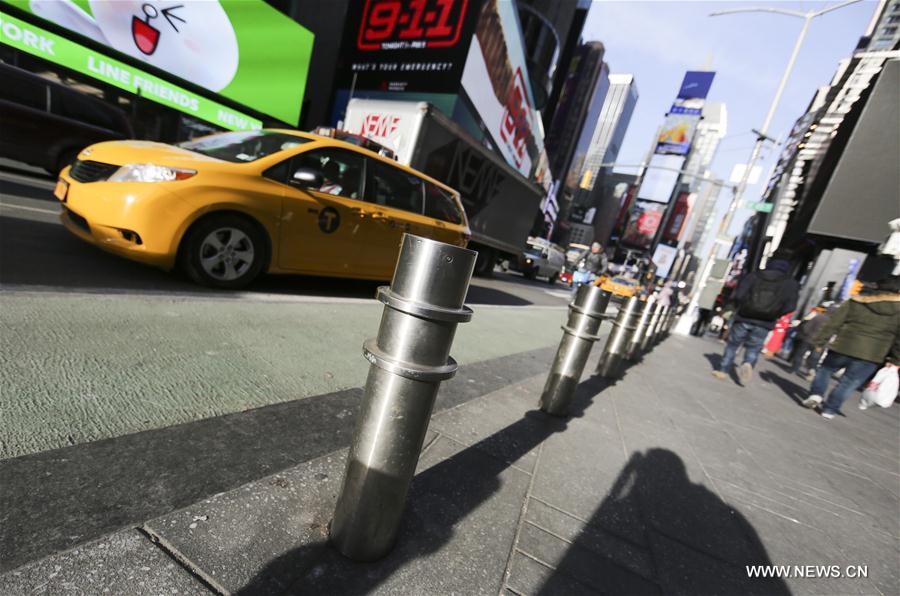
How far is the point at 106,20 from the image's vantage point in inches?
384

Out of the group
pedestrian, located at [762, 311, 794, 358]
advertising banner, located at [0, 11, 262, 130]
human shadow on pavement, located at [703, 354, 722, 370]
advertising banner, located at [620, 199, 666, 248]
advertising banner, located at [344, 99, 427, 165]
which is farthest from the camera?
advertising banner, located at [620, 199, 666, 248]

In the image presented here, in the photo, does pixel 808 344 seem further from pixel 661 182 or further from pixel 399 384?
pixel 661 182

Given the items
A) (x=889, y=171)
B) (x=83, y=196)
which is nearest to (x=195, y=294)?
(x=83, y=196)

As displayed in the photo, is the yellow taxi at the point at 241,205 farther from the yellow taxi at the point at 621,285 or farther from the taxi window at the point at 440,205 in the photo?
the yellow taxi at the point at 621,285

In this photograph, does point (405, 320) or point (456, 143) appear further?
point (456, 143)

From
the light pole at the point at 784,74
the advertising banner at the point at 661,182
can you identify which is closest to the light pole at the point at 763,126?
the light pole at the point at 784,74

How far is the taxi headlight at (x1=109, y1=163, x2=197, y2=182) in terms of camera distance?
328 cm

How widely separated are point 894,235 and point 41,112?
57.3 ft

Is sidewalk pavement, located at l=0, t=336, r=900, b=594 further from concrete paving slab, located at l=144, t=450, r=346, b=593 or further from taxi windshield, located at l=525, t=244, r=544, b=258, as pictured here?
taxi windshield, located at l=525, t=244, r=544, b=258

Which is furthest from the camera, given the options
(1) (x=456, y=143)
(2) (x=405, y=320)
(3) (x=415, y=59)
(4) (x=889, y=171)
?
(3) (x=415, y=59)

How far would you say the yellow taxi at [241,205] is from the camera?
3295mm

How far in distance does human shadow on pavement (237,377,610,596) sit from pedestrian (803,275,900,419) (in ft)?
17.1

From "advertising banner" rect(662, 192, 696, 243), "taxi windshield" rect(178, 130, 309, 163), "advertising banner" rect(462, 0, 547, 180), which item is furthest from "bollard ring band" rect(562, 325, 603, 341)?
"advertising banner" rect(662, 192, 696, 243)

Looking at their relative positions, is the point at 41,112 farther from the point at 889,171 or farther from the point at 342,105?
A: the point at 889,171
